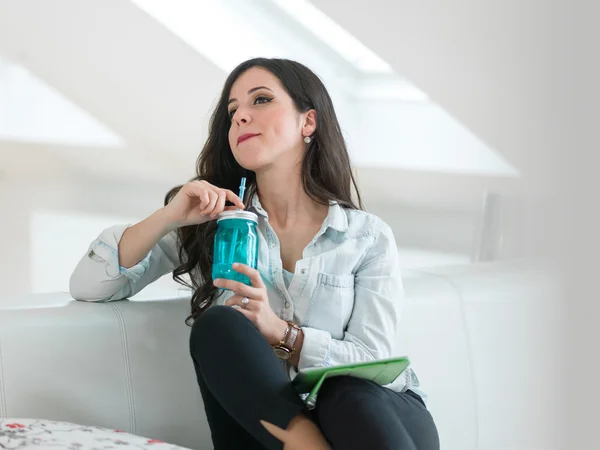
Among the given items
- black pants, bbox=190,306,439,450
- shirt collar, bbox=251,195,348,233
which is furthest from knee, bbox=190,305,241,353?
shirt collar, bbox=251,195,348,233

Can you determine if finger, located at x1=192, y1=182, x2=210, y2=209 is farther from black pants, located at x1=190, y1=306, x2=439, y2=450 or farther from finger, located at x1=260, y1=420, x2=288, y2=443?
finger, located at x1=260, y1=420, x2=288, y2=443

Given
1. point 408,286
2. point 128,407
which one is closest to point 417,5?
point 408,286

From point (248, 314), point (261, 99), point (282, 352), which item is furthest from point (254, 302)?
point (261, 99)

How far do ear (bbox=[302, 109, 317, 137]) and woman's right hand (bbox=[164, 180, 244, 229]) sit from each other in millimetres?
288

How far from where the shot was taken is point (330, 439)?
1.39 metres

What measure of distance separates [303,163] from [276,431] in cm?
69

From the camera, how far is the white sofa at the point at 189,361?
160 centimetres

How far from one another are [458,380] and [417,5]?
2338 millimetres

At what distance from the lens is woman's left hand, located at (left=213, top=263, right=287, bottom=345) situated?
154cm

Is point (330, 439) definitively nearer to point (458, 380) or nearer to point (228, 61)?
point (458, 380)

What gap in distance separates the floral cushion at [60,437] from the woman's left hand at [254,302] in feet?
0.95

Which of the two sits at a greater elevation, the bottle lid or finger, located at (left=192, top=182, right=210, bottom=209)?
finger, located at (left=192, top=182, right=210, bottom=209)

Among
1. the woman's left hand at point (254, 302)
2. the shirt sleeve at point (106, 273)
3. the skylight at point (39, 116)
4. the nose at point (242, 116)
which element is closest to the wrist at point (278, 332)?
the woman's left hand at point (254, 302)

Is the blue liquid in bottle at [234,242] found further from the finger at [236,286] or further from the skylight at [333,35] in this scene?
the skylight at [333,35]
